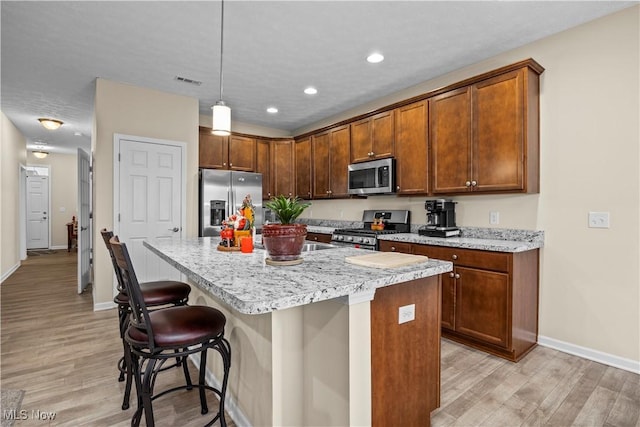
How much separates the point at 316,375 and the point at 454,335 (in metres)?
2.00

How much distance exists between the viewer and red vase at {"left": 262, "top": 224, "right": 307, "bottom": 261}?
1.54 meters

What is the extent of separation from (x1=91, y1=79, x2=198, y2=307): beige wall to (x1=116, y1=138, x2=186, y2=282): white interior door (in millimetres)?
116

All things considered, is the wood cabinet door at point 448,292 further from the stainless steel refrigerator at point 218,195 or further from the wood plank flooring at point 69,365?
the stainless steel refrigerator at point 218,195

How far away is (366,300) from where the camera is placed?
50.5 inches

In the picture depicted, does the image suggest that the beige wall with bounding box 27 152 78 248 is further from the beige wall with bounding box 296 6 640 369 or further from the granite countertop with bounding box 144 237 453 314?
the beige wall with bounding box 296 6 640 369

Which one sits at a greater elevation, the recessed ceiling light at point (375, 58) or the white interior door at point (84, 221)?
the recessed ceiling light at point (375, 58)

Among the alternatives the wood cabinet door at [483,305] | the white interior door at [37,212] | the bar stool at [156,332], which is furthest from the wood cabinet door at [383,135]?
the white interior door at [37,212]

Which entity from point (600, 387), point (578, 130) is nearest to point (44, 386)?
point (600, 387)

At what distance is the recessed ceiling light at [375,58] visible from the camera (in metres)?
3.15

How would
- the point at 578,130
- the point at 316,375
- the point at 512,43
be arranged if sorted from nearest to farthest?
the point at 316,375, the point at 578,130, the point at 512,43

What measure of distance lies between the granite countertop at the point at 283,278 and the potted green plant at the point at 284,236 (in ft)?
0.25

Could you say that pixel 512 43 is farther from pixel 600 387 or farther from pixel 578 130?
pixel 600 387

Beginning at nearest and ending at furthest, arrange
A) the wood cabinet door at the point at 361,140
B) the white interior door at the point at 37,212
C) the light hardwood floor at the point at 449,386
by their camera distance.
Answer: the light hardwood floor at the point at 449,386 → the wood cabinet door at the point at 361,140 → the white interior door at the point at 37,212

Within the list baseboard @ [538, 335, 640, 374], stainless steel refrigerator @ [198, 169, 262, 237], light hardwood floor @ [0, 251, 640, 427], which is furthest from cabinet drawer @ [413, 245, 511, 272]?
stainless steel refrigerator @ [198, 169, 262, 237]
